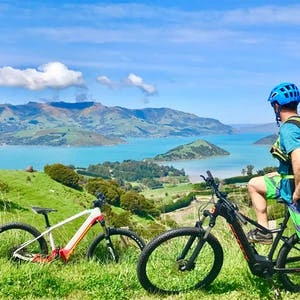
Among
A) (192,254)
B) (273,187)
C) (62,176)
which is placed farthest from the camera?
(62,176)

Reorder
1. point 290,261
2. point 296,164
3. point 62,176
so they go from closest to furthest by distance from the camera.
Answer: point 296,164 → point 290,261 → point 62,176

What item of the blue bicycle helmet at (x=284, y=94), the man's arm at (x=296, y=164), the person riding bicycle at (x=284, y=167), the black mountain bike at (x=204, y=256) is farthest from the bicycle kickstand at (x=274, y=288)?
the blue bicycle helmet at (x=284, y=94)

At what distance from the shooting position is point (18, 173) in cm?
13250

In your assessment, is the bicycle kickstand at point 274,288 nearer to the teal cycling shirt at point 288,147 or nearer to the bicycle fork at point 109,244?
the teal cycling shirt at point 288,147

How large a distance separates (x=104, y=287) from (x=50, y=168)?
130m

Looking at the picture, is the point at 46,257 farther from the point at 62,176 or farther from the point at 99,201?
the point at 62,176

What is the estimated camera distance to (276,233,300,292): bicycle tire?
6277 mm

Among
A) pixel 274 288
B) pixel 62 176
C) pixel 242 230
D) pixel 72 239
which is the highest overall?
pixel 62 176

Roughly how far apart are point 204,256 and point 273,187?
1.36 meters

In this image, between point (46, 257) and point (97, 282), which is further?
point (46, 257)

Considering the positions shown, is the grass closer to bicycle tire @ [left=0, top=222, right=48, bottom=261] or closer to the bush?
bicycle tire @ [left=0, top=222, right=48, bottom=261]

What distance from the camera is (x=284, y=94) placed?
5.64 metres

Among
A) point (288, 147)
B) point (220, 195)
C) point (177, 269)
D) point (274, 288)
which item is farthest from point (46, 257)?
point (288, 147)

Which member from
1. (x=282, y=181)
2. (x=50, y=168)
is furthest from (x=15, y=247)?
(x=50, y=168)
